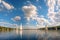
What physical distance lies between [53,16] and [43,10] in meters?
0.70

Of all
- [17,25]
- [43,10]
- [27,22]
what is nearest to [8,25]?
[17,25]

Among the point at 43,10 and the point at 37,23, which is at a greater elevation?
the point at 43,10

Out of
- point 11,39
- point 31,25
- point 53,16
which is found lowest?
point 11,39

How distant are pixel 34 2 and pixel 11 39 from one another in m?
2.58

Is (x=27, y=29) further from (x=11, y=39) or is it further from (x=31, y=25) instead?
(x=11, y=39)

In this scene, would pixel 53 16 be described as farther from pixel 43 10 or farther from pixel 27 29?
pixel 27 29

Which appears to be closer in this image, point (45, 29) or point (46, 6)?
point (46, 6)

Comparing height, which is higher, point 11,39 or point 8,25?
point 8,25

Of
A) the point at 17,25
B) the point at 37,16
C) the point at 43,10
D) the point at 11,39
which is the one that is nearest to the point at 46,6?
the point at 43,10

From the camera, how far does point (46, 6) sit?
774 cm

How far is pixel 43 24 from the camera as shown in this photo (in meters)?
8.04

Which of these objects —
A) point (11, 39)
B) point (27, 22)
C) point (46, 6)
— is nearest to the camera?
point (11, 39)

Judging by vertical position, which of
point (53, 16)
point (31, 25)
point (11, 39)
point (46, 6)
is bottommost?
point (11, 39)

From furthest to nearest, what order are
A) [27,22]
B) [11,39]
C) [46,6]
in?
[27,22]
[46,6]
[11,39]
